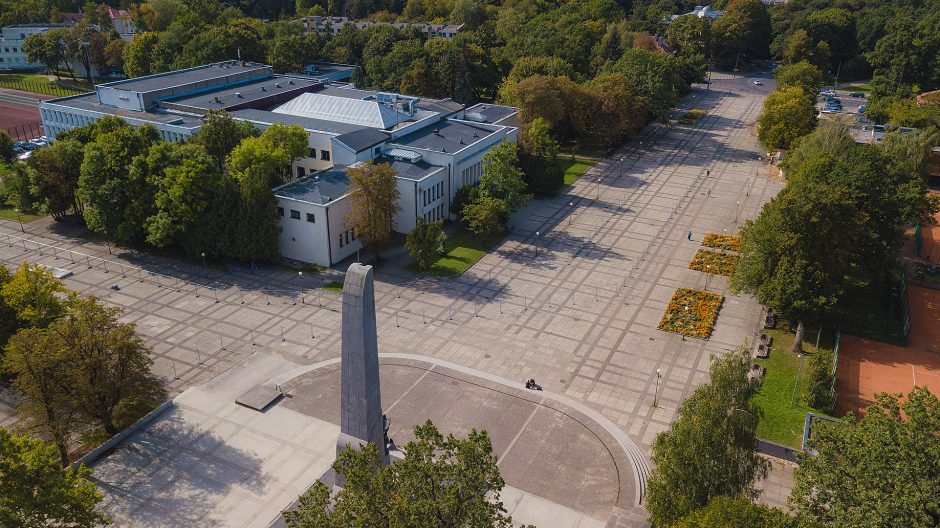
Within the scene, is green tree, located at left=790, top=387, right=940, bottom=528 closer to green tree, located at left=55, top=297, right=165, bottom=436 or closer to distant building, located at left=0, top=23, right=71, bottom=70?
green tree, located at left=55, top=297, right=165, bottom=436

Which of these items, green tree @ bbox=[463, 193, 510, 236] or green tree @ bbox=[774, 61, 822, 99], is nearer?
green tree @ bbox=[463, 193, 510, 236]

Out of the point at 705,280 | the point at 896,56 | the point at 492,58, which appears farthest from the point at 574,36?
the point at 705,280

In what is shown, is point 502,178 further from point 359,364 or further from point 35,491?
point 35,491

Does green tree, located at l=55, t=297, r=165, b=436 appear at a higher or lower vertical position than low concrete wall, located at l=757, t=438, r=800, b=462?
higher

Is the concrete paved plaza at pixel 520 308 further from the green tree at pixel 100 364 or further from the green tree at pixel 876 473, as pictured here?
the green tree at pixel 876 473

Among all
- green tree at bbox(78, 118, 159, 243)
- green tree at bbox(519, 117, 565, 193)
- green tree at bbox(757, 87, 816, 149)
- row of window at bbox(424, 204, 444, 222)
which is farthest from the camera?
green tree at bbox(757, 87, 816, 149)

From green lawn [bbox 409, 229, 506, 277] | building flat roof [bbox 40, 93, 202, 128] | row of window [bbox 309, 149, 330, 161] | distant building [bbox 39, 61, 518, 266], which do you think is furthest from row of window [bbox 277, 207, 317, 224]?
building flat roof [bbox 40, 93, 202, 128]
